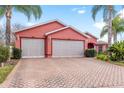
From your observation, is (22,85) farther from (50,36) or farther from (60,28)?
(60,28)

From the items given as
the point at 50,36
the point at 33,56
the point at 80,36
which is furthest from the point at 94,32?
the point at 33,56

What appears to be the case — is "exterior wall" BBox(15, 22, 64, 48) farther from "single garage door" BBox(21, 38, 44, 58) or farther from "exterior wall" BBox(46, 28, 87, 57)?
"exterior wall" BBox(46, 28, 87, 57)

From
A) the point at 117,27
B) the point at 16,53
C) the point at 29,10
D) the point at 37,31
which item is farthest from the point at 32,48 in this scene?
the point at 117,27

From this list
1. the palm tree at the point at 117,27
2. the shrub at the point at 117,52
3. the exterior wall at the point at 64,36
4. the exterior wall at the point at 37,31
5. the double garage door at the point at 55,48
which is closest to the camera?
the shrub at the point at 117,52

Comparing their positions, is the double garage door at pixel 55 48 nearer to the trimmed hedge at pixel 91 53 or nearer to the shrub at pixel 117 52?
the trimmed hedge at pixel 91 53

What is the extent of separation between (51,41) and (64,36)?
1.69 meters

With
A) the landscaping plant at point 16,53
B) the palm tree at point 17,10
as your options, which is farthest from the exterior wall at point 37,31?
the landscaping plant at point 16,53

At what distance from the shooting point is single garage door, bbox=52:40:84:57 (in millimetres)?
22172

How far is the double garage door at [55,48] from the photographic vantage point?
20922 mm

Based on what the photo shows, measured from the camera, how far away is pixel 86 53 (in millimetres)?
23344

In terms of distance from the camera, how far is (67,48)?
74.5ft

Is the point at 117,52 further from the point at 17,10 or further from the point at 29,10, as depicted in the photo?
the point at 17,10
